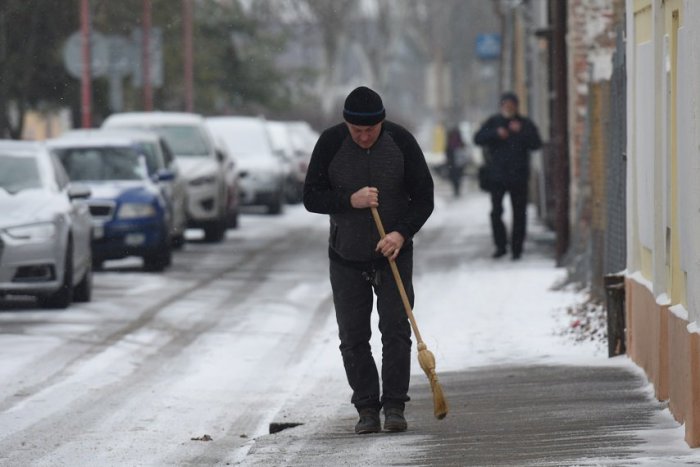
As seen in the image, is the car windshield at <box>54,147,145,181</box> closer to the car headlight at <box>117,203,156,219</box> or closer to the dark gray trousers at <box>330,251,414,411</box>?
the car headlight at <box>117,203,156,219</box>

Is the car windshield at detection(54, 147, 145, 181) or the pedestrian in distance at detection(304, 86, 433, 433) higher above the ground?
the pedestrian in distance at detection(304, 86, 433, 433)

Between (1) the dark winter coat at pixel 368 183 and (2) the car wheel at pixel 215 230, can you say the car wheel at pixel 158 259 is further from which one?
(1) the dark winter coat at pixel 368 183

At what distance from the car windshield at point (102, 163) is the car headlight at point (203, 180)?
4481 mm

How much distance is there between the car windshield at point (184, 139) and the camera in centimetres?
2911

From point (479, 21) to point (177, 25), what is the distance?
4658cm

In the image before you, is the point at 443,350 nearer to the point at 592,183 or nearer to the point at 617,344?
the point at 617,344

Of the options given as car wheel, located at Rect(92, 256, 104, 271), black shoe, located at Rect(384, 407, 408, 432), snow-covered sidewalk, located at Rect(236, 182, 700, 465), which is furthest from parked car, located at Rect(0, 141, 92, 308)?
black shoe, located at Rect(384, 407, 408, 432)

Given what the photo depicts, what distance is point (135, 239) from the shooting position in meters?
22.6

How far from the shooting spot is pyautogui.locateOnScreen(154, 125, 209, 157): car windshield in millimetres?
29109

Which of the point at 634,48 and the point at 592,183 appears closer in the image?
the point at 634,48

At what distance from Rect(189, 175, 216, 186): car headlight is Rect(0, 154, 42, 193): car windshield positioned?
9.42 meters

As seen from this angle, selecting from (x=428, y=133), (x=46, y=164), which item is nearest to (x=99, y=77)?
→ (x=46, y=164)

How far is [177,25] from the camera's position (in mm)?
55781

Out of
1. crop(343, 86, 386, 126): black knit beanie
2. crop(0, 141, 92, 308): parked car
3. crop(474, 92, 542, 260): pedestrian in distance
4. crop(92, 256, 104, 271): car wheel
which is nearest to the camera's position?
crop(343, 86, 386, 126): black knit beanie
